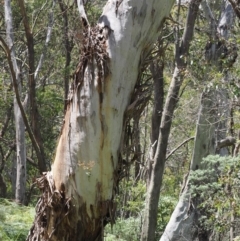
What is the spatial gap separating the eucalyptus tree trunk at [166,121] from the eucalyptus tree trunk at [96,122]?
248 inches

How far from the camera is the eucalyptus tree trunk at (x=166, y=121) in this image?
9.84 meters

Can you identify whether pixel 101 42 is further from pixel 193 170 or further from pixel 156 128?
pixel 156 128

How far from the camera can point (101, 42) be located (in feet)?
10.3

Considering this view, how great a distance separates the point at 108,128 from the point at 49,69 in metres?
15.3

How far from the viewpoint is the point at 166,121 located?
10047 mm

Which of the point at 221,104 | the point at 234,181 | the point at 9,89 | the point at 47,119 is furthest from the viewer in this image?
the point at 47,119

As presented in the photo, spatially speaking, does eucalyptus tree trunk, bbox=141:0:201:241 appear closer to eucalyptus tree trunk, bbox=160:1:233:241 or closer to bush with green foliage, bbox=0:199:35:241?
eucalyptus tree trunk, bbox=160:1:233:241

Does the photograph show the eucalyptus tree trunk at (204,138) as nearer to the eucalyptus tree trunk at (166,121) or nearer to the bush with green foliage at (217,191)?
the bush with green foliage at (217,191)

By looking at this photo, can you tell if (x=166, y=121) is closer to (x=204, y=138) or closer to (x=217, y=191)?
(x=204, y=138)

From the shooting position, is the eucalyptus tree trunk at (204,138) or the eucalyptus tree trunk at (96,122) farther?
the eucalyptus tree trunk at (204,138)

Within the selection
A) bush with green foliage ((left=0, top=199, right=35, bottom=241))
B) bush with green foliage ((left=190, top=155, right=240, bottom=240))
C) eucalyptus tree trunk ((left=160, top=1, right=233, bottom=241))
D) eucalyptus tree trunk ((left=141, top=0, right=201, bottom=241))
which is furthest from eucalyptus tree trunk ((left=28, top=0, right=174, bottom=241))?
eucalyptus tree trunk ((left=141, top=0, right=201, bottom=241))

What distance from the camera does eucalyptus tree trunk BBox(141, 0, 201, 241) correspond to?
9836 millimetres

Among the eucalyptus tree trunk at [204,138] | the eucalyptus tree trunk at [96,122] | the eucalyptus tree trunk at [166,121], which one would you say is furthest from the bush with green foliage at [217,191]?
the eucalyptus tree trunk at [96,122]

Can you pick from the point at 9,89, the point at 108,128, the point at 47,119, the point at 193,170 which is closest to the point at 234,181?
the point at 193,170
